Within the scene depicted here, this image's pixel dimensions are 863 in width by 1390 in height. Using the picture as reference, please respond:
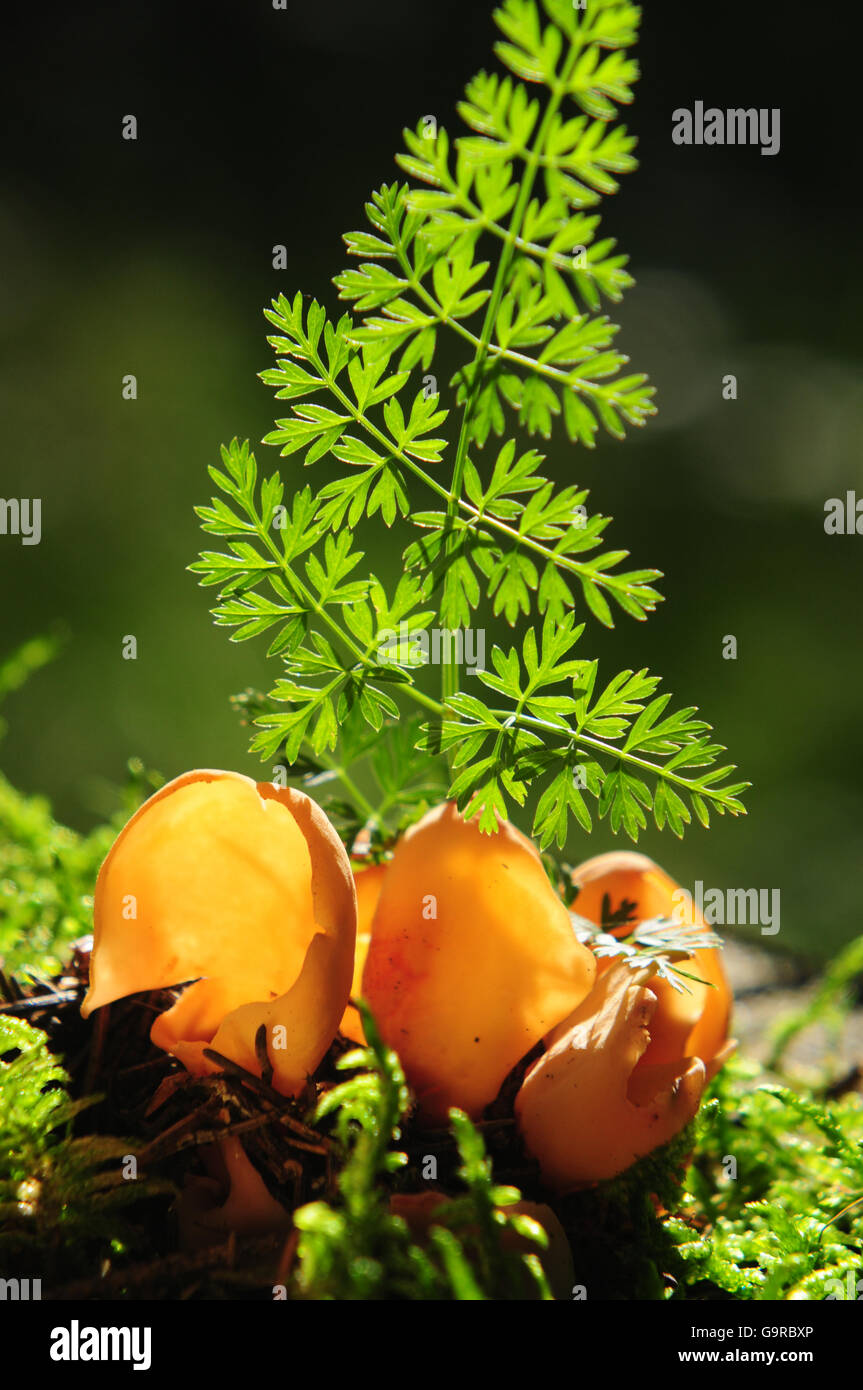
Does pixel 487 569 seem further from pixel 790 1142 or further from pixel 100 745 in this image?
pixel 100 745

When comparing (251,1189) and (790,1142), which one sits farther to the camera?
(790,1142)

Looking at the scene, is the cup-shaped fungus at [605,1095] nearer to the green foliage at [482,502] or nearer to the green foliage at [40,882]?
the green foliage at [482,502]

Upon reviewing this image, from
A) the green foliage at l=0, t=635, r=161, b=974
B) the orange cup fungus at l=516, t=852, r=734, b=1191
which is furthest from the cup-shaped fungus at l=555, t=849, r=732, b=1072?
the green foliage at l=0, t=635, r=161, b=974

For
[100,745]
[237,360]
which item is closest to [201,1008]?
[100,745]

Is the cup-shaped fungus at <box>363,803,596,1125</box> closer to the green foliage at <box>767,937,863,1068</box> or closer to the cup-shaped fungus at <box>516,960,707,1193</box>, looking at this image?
the cup-shaped fungus at <box>516,960,707,1193</box>

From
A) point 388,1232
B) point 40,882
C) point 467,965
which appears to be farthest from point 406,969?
point 40,882

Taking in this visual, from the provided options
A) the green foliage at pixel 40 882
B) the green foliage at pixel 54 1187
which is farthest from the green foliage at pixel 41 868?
the green foliage at pixel 54 1187
